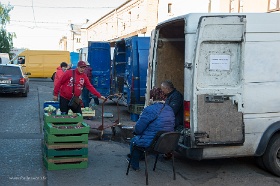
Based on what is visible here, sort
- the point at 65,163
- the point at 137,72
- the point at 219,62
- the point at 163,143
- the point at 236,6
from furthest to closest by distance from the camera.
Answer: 1. the point at 236,6
2. the point at 137,72
3. the point at 65,163
4. the point at 219,62
5. the point at 163,143

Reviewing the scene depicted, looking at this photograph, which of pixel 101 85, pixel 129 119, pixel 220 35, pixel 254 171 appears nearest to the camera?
pixel 220 35

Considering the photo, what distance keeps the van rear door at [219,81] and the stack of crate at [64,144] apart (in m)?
1.89

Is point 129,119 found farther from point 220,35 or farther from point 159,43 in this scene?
point 220,35

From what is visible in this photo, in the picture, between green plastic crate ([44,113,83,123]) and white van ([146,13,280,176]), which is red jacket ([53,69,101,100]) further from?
white van ([146,13,280,176])

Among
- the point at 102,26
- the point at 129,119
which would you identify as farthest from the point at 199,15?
the point at 102,26

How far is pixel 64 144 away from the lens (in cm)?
608

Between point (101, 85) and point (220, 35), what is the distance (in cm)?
897

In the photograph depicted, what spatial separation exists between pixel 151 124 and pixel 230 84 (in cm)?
134

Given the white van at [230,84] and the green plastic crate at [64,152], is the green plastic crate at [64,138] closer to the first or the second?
the green plastic crate at [64,152]

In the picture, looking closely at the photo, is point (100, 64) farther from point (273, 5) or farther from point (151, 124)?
point (151, 124)

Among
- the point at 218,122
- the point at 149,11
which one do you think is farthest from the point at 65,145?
the point at 149,11

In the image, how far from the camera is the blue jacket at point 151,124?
5.68 metres

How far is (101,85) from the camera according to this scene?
1413 cm

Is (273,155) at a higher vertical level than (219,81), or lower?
lower
